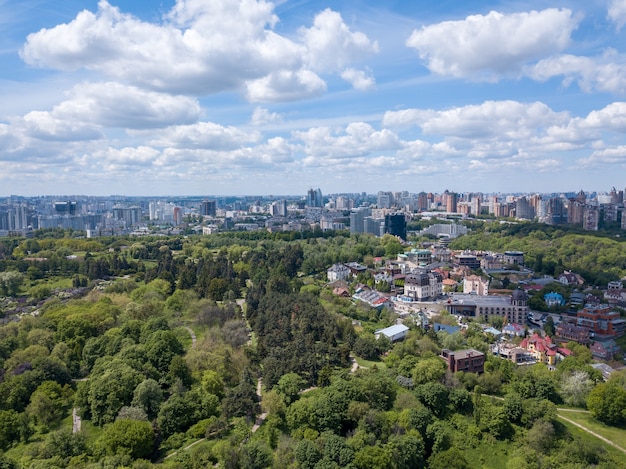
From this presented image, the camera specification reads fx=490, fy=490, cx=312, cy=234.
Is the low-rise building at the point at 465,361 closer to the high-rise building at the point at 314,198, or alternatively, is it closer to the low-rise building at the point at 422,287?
the low-rise building at the point at 422,287

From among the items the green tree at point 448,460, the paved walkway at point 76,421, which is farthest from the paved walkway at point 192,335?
the green tree at point 448,460

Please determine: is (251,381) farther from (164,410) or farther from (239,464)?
(239,464)

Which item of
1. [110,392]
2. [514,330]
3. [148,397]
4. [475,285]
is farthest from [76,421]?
[475,285]

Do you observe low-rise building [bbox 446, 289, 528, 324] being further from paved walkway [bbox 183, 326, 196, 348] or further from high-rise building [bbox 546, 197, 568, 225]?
high-rise building [bbox 546, 197, 568, 225]

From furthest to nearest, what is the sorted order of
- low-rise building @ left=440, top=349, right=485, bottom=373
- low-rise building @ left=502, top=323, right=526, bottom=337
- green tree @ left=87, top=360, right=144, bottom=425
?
low-rise building @ left=502, top=323, right=526, bottom=337, low-rise building @ left=440, top=349, right=485, bottom=373, green tree @ left=87, top=360, right=144, bottom=425

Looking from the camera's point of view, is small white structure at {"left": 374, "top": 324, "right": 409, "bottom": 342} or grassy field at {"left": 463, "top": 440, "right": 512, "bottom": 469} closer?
grassy field at {"left": 463, "top": 440, "right": 512, "bottom": 469}

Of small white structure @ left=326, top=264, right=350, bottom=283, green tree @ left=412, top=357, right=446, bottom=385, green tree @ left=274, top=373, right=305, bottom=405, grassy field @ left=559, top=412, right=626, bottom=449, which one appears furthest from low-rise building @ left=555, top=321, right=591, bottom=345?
small white structure @ left=326, top=264, right=350, bottom=283

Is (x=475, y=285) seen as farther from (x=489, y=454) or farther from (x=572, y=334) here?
(x=489, y=454)
